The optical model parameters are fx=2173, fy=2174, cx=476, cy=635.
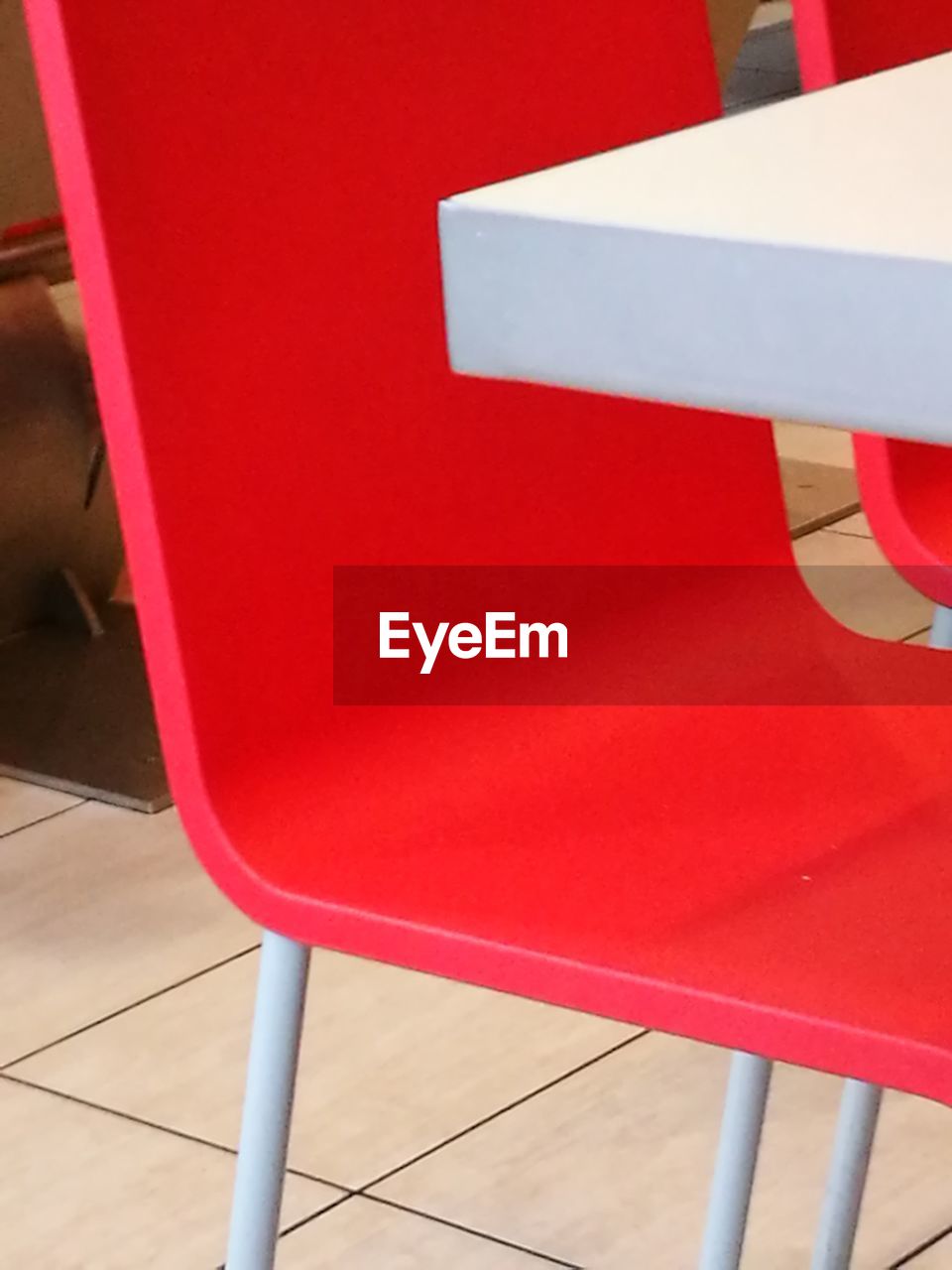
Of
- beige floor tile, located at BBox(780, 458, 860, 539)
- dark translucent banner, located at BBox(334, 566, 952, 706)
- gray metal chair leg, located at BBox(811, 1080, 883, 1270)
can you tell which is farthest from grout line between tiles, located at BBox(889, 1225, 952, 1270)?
beige floor tile, located at BBox(780, 458, 860, 539)

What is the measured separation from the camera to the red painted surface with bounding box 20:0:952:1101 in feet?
2.33

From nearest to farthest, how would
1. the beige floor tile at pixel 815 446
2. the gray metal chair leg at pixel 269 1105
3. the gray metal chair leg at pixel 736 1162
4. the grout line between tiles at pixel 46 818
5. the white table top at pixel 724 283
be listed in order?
the white table top at pixel 724 283 < the gray metal chair leg at pixel 269 1105 < the gray metal chair leg at pixel 736 1162 < the grout line between tiles at pixel 46 818 < the beige floor tile at pixel 815 446

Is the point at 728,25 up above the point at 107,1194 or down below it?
above

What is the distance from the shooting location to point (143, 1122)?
1433 mm

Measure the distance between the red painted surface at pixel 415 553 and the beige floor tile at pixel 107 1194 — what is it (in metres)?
0.55

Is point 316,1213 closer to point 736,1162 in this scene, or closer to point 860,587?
point 736,1162

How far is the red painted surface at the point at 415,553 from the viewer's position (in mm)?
709

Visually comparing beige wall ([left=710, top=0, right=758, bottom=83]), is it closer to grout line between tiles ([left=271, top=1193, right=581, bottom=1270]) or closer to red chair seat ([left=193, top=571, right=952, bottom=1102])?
grout line between tiles ([left=271, top=1193, right=581, bottom=1270])

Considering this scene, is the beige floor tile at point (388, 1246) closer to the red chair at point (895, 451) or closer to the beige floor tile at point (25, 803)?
the red chair at point (895, 451)

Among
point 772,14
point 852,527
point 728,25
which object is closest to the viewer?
point 728,25

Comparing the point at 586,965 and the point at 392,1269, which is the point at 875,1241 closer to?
the point at 392,1269

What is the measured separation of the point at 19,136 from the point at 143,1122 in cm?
82

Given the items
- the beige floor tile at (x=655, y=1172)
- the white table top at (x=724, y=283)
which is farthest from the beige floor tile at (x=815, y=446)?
the white table top at (x=724, y=283)

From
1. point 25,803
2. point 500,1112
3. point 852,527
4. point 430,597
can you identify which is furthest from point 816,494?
point 430,597
